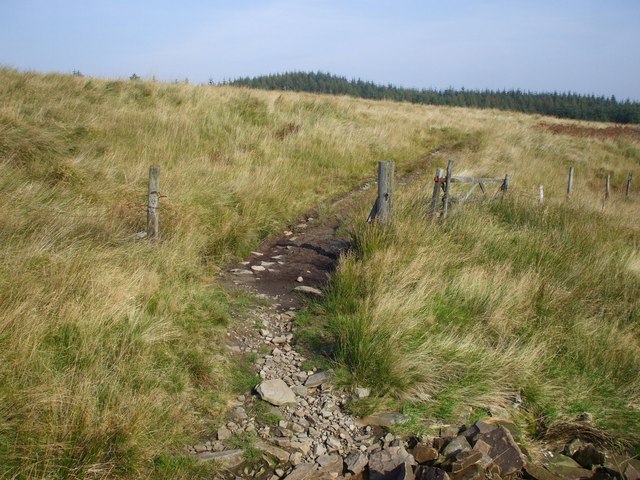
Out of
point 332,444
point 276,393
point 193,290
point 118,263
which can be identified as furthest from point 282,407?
point 118,263

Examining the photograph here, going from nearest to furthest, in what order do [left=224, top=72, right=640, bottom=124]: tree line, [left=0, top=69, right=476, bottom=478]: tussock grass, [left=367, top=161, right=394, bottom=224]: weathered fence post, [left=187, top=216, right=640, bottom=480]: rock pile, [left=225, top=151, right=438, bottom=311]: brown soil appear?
[left=0, top=69, right=476, bottom=478]: tussock grass
[left=187, top=216, right=640, bottom=480]: rock pile
[left=225, top=151, right=438, bottom=311]: brown soil
[left=367, top=161, right=394, bottom=224]: weathered fence post
[left=224, top=72, right=640, bottom=124]: tree line

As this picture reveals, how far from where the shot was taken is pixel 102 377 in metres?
3.26

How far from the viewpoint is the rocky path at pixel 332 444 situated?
3354 mm

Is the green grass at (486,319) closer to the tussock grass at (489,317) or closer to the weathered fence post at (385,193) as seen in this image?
the tussock grass at (489,317)

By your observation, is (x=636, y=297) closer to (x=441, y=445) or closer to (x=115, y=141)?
(x=441, y=445)

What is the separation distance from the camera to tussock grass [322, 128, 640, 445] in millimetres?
4262

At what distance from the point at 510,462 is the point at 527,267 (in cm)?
349

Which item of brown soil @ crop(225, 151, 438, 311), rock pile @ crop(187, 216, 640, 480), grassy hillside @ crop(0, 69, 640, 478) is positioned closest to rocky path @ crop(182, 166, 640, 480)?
rock pile @ crop(187, 216, 640, 480)

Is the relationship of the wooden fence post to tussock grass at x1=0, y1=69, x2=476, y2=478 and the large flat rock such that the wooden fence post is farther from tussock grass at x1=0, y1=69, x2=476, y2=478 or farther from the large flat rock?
the large flat rock

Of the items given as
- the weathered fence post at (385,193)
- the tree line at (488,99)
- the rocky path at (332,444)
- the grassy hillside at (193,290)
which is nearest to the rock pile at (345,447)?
the rocky path at (332,444)

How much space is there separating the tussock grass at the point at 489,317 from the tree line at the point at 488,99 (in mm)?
72121

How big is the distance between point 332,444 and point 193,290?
7.25 feet

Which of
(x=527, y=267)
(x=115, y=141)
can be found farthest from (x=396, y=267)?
(x=115, y=141)

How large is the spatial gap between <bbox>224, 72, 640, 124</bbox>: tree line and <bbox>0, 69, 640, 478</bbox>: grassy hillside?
70.0m
